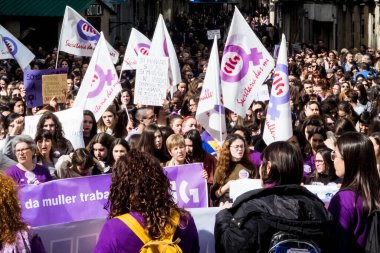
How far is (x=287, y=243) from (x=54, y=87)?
9445 mm

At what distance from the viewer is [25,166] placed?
27.8 feet

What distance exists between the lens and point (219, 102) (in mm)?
11539

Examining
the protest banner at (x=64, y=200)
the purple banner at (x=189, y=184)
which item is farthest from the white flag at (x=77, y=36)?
the protest banner at (x=64, y=200)

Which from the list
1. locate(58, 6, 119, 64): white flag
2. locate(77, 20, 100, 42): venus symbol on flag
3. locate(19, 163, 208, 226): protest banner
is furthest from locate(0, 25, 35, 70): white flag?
locate(19, 163, 208, 226): protest banner

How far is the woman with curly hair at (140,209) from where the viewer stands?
5.12m

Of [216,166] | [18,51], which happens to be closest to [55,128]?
[216,166]

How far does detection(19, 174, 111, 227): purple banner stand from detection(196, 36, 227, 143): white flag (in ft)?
15.5

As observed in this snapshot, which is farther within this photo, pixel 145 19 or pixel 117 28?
pixel 145 19

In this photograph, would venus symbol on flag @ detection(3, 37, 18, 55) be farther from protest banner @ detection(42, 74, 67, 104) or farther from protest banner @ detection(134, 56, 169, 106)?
protest banner @ detection(134, 56, 169, 106)

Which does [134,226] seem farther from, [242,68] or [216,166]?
[242,68]

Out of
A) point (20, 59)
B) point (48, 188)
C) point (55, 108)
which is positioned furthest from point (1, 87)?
point (48, 188)

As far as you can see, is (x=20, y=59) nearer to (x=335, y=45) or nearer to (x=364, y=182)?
(x=364, y=182)

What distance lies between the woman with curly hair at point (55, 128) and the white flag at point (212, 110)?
1786 millimetres

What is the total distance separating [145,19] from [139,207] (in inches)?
1848
